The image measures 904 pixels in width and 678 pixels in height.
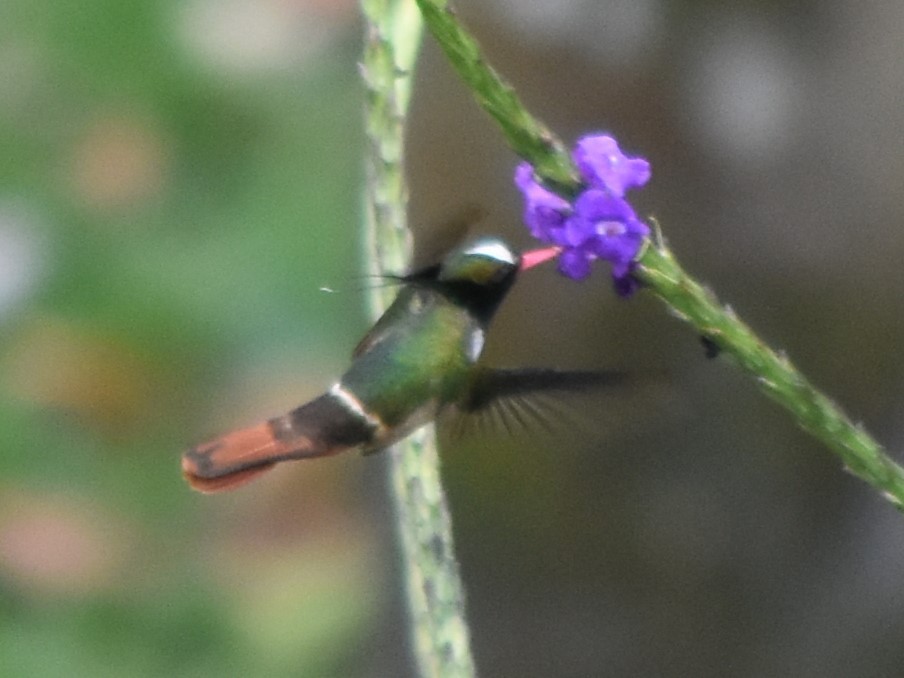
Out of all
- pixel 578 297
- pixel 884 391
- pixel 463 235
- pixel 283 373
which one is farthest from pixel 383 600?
pixel 463 235

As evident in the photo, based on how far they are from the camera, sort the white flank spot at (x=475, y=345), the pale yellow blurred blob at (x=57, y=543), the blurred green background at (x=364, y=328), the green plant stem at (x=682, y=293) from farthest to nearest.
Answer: the pale yellow blurred blob at (x=57, y=543), the blurred green background at (x=364, y=328), the white flank spot at (x=475, y=345), the green plant stem at (x=682, y=293)

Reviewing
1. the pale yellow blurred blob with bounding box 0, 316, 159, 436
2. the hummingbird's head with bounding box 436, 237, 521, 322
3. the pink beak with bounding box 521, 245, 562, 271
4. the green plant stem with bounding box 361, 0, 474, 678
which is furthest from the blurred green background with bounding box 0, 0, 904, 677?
the pink beak with bounding box 521, 245, 562, 271

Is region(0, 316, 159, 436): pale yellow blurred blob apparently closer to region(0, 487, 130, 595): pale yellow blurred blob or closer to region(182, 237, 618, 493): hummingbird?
region(0, 487, 130, 595): pale yellow blurred blob

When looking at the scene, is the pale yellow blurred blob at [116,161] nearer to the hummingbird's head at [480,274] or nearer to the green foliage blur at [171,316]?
the green foliage blur at [171,316]

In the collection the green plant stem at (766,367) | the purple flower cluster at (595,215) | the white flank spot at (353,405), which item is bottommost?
the green plant stem at (766,367)

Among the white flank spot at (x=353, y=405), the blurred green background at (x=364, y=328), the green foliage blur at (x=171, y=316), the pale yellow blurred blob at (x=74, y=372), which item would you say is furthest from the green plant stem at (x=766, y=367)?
the pale yellow blurred blob at (x=74, y=372)

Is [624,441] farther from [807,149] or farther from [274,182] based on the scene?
[274,182]

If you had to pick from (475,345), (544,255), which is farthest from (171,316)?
(544,255)
